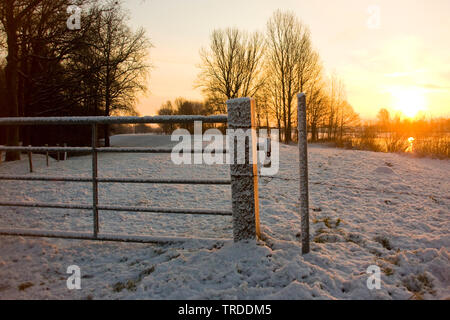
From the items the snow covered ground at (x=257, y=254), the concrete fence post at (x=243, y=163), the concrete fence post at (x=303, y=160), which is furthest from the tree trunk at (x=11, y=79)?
the concrete fence post at (x=303, y=160)

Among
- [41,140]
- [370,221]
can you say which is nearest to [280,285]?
[370,221]

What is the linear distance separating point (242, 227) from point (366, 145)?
54.8 ft

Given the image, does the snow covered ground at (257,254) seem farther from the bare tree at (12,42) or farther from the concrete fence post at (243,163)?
the bare tree at (12,42)

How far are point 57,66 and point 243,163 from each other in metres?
18.0

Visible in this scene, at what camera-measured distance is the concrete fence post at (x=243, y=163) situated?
9.32ft

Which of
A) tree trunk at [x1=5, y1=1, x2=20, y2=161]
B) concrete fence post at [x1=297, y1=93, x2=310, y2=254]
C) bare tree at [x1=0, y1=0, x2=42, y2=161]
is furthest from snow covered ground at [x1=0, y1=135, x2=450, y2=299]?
bare tree at [x1=0, y1=0, x2=42, y2=161]

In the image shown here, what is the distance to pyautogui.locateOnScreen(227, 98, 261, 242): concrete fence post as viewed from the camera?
2842 millimetres

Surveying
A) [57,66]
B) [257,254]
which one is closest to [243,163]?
[257,254]

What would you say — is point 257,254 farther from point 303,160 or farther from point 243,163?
point 303,160

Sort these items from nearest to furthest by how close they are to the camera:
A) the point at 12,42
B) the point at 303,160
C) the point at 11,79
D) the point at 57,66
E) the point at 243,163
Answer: the point at 303,160 < the point at 243,163 < the point at 12,42 < the point at 11,79 < the point at 57,66

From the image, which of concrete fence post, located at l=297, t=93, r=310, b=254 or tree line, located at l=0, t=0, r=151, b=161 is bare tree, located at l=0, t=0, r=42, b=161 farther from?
concrete fence post, located at l=297, t=93, r=310, b=254

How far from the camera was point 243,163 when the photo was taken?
2.87 m
